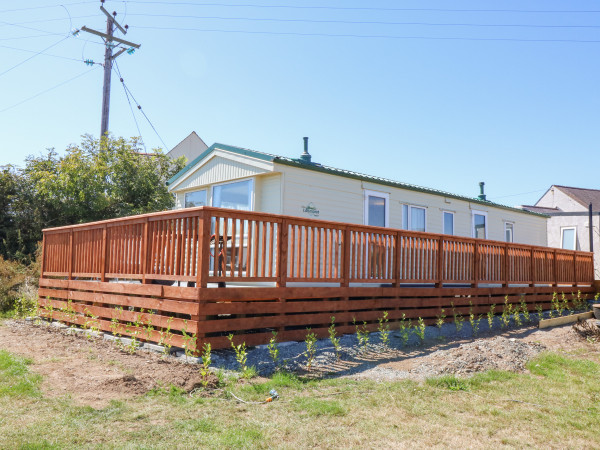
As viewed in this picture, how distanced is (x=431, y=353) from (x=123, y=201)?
1338cm

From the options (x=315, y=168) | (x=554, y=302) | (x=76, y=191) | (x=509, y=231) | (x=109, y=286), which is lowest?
(x=554, y=302)

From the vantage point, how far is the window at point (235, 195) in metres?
9.12

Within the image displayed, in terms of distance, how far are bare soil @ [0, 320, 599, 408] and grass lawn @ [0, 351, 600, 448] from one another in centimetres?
23

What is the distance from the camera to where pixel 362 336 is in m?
6.20

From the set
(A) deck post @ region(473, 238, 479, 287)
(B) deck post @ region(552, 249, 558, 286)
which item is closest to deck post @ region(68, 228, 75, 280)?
(A) deck post @ region(473, 238, 479, 287)

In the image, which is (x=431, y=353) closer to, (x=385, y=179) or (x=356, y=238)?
(x=356, y=238)

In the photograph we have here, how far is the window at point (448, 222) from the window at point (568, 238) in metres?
10.2

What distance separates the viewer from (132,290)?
623 centimetres

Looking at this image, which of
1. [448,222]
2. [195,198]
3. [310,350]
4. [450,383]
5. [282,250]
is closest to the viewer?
[450,383]

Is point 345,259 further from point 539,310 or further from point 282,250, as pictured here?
point 539,310

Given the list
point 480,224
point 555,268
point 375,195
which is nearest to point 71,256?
point 375,195

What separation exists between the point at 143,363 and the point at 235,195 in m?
5.03

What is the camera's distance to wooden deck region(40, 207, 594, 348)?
17.3ft

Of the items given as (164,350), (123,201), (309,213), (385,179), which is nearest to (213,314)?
(164,350)
